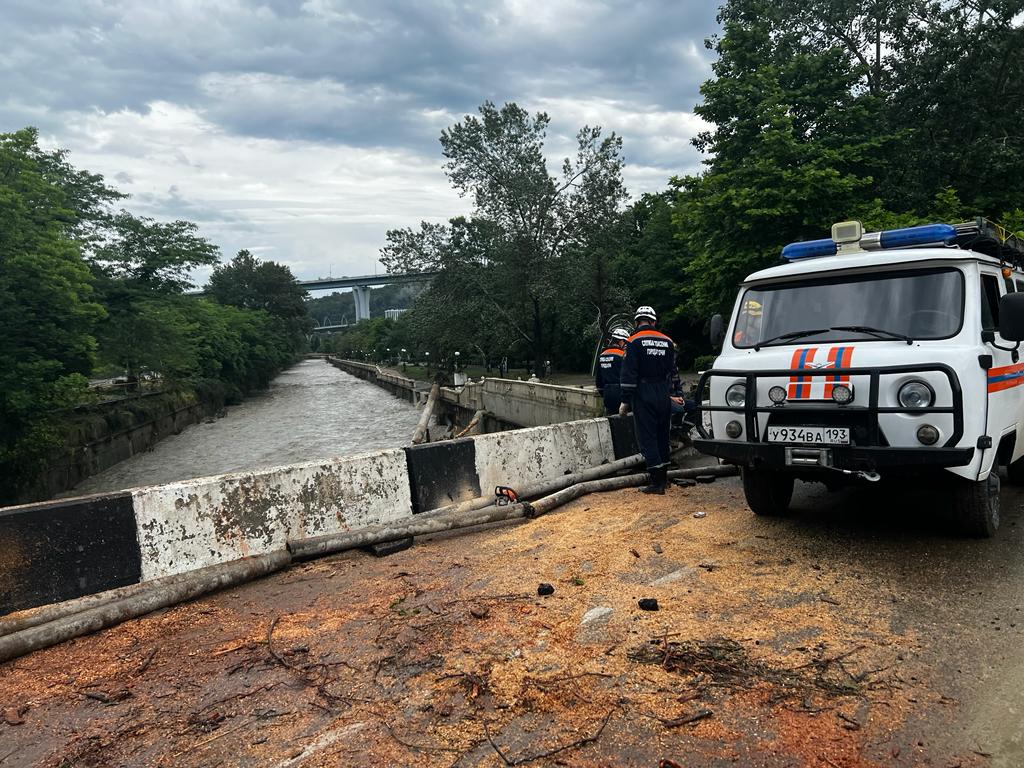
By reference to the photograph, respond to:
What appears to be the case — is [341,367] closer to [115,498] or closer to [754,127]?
[754,127]

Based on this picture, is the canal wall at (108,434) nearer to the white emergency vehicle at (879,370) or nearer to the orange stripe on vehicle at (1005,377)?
the white emergency vehicle at (879,370)

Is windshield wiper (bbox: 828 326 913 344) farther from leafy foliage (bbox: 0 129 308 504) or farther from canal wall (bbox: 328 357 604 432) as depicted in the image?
leafy foliage (bbox: 0 129 308 504)

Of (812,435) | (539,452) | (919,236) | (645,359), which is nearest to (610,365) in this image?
(539,452)

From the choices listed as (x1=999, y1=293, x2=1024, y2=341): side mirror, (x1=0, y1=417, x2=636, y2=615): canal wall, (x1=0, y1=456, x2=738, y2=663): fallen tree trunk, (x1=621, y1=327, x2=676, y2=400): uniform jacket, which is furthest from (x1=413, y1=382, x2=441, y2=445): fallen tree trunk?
(x1=999, y1=293, x2=1024, y2=341): side mirror

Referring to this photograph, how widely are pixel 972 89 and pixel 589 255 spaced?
17489 millimetres

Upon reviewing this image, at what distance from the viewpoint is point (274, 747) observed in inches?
116

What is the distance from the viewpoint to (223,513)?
5.42 meters

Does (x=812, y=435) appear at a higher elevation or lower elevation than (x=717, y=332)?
lower

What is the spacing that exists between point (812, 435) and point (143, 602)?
477 cm

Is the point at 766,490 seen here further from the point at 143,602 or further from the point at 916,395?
the point at 143,602

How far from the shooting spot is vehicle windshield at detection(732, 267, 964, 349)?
513 cm

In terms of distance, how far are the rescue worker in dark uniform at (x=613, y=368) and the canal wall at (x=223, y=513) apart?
2928 millimetres

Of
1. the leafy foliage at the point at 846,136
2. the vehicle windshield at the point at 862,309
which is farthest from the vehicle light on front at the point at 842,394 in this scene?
the leafy foliage at the point at 846,136

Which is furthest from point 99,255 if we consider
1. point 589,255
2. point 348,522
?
point 348,522
